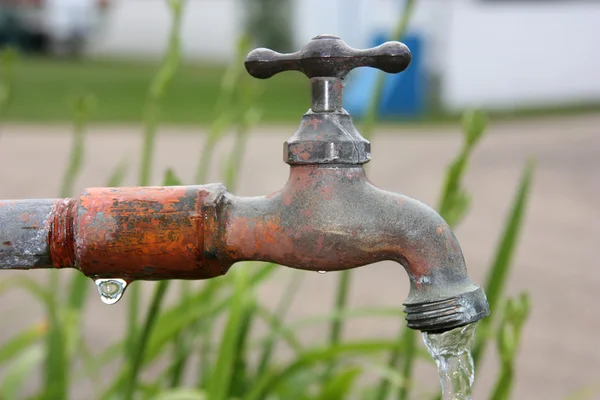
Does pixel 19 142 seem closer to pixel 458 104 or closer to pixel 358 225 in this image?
pixel 458 104

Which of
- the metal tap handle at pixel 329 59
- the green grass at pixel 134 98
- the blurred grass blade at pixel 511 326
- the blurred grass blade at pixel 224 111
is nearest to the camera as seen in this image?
the metal tap handle at pixel 329 59

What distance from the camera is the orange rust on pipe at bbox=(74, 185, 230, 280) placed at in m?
0.66

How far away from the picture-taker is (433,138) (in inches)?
256

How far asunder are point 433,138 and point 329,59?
5.95 metres

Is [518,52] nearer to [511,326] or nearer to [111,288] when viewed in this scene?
[511,326]

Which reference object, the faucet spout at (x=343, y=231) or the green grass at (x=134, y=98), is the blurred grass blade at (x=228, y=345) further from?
the green grass at (x=134, y=98)

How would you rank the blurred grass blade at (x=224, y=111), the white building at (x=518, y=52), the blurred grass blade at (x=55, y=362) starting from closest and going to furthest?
the blurred grass blade at (x=55, y=362)
the blurred grass blade at (x=224, y=111)
the white building at (x=518, y=52)

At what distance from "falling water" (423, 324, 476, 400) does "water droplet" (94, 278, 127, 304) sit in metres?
0.27

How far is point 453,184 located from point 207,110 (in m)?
7.08

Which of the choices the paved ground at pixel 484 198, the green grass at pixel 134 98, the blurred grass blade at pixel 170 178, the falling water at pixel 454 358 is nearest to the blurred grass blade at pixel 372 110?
the blurred grass blade at pixel 170 178

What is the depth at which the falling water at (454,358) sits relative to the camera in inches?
26.8

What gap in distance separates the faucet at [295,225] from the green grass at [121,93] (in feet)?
15.3

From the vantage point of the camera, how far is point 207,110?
795 cm

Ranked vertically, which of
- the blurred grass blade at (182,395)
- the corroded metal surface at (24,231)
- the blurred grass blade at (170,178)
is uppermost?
the blurred grass blade at (170,178)
